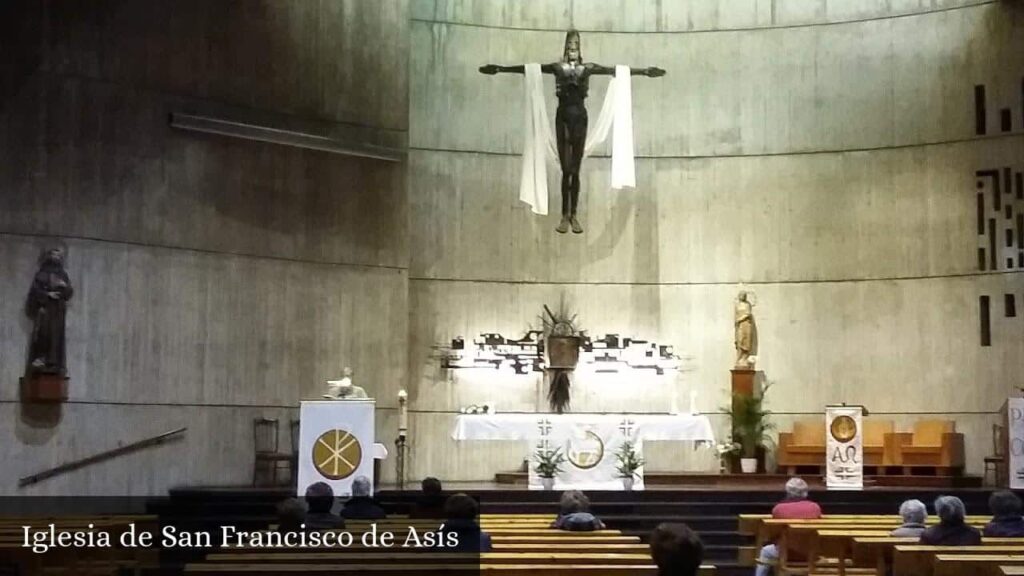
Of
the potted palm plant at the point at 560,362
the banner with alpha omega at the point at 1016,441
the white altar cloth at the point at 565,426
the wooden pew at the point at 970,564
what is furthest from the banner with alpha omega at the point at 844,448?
the wooden pew at the point at 970,564

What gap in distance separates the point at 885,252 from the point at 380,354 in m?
6.11

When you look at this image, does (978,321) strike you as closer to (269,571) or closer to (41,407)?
(41,407)

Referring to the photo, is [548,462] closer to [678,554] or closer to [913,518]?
[913,518]

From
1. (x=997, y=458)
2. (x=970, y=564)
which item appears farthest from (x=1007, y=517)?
(x=997, y=458)

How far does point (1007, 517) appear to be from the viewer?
266 inches

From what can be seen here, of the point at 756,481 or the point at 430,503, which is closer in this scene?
the point at 430,503

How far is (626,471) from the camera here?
1230cm

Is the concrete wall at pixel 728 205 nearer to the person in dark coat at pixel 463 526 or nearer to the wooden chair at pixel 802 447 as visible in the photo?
the wooden chair at pixel 802 447

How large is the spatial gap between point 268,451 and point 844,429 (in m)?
6.11

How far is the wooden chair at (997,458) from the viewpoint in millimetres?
13345

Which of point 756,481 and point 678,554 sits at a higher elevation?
point 678,554

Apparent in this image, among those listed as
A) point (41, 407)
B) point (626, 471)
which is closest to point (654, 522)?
point (626, 471)

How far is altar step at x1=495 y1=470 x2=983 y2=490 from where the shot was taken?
13.3 m

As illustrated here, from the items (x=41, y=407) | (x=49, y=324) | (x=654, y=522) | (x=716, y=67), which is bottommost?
(x=654, y=522)
